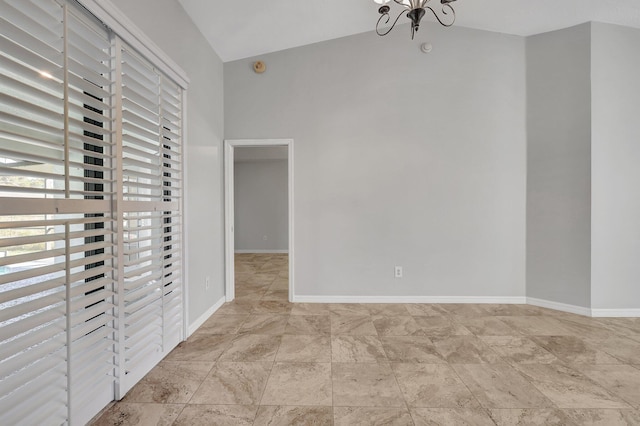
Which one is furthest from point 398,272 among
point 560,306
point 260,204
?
point 260,204

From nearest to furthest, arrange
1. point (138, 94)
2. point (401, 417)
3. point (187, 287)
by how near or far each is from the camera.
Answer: point (401, 417) → point (138, 94) → point (187, 287)

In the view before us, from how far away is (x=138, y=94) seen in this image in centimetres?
182

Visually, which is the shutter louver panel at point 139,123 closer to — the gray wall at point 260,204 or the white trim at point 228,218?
the white trim at point 228,218

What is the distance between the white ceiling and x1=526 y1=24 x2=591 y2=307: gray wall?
241 millimetres

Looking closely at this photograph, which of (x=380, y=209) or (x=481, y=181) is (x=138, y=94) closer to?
(x=380, y=209)

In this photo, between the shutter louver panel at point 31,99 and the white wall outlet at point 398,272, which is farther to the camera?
the white wall outlet at point 398,272

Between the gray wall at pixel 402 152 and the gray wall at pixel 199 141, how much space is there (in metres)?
0.39

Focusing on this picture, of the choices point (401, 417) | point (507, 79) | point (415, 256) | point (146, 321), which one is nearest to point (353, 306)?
point (415, 256)

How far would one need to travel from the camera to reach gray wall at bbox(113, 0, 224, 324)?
7.18ft

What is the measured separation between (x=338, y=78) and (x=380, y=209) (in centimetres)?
166

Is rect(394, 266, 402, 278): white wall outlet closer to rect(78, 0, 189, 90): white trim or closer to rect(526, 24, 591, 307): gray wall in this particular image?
rect(526, 24, 591, 307): gray wall

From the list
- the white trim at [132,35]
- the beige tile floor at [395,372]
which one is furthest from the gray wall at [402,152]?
the white trim at [132,35]

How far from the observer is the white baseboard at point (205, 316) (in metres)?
2.59

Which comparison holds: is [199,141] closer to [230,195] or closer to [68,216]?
[230,195]
